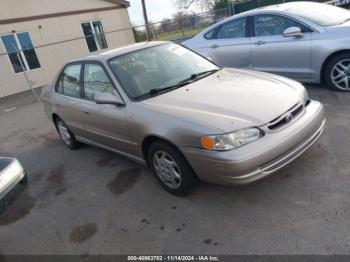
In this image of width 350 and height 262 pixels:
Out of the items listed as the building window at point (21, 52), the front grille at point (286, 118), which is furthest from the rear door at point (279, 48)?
the building window at point (21, 52)

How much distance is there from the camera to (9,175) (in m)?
3.31

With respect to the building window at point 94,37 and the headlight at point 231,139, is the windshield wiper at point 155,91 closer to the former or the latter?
the headlight at point 231,139

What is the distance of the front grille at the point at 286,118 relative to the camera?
3.00 meters

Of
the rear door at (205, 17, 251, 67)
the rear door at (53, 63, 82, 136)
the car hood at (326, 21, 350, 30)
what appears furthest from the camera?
the rear door at (205, 17, 251, 67)

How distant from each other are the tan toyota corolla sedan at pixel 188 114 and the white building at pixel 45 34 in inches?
352

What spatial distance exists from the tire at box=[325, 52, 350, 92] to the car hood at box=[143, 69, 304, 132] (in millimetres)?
1907

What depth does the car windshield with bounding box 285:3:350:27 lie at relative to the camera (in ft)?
17.8

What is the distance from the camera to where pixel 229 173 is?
2.87 m

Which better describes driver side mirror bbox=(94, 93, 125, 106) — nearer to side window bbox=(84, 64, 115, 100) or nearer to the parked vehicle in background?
side window bbox=(84, 64, 115, 100)

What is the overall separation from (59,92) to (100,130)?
56.7 inches

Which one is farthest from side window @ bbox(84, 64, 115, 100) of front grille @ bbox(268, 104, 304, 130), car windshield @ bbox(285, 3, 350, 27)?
car windshield @ bbox(285, 3, 350, 27)

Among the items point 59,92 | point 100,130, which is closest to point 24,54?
point 59,92

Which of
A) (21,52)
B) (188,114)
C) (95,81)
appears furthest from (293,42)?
(21,52)

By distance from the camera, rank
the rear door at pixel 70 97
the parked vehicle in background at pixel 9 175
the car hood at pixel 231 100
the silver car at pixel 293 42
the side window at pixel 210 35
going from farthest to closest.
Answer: the side window at pixel 210 35 → the silver car at pixel 293 42 → the rear door at pixel 70 97 → the parked vehicle in background at pixel 9 175 → the car hood at pixel 231 100
